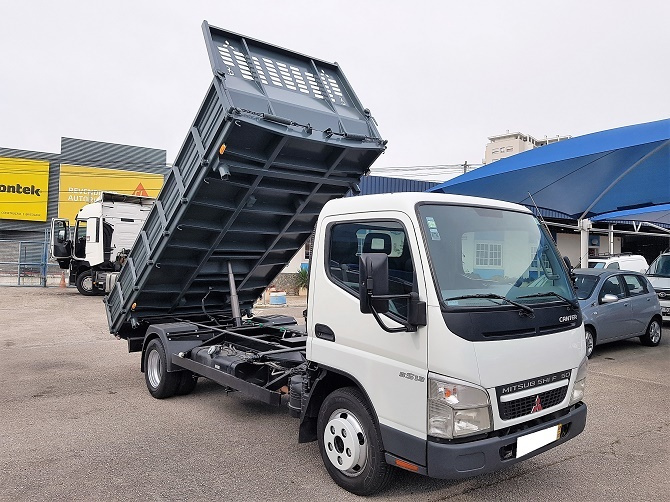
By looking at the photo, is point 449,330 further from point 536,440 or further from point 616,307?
point 616,307

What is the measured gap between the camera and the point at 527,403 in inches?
136

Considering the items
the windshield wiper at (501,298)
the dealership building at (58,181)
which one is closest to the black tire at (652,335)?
the windshield wiper at (501,298)

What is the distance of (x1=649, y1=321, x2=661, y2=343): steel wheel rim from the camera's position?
34.4 ft

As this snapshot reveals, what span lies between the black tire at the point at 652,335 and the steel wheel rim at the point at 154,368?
929 cm

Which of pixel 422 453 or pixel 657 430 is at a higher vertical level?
pixel 422 453

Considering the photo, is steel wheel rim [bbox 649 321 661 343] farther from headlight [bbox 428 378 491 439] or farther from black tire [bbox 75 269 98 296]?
black tire [bbox 75 269 98 296]

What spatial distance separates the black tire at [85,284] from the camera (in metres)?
19.5

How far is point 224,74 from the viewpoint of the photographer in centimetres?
497

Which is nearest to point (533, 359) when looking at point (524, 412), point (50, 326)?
point (524, 412)

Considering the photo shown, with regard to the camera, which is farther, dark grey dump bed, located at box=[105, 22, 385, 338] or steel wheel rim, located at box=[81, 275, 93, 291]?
steel wheel rim, located at box=[81, 275, 93, 291]

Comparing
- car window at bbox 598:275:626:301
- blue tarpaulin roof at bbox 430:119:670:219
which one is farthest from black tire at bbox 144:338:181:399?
blue tarpaulin roof at bbox 430:119:670:219

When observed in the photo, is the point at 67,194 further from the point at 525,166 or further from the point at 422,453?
the point at 422,453

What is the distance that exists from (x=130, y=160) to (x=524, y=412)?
32.2 metres

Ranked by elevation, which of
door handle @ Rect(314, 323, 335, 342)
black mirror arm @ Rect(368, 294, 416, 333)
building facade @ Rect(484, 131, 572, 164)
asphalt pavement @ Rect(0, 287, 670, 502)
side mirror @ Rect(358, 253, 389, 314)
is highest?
building facade @ Rect(484, 131, 572, 164)
